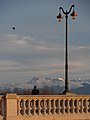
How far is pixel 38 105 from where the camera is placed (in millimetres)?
19891

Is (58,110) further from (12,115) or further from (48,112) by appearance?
→ (12,115)

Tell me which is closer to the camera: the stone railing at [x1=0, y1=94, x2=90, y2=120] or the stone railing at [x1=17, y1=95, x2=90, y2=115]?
the stone railing at [x1=0, y1=94, x2=90, y2=120]

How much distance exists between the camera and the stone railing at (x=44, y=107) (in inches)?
762

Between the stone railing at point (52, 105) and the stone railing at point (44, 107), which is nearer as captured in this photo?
the stone railing at point (44, 107)

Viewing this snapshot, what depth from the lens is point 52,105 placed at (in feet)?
67.1

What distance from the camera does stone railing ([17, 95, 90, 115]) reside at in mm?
19719

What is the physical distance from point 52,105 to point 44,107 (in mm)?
514

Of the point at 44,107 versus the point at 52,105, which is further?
the point at 52,105

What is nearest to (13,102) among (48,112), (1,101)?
(1,101)

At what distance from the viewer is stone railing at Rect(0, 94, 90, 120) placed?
19.3 metres

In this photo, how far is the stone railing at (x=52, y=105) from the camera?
19719mm

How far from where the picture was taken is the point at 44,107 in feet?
65.9

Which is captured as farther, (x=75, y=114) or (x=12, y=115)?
(x=75, y=114)

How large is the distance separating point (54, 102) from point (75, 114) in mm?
1249
